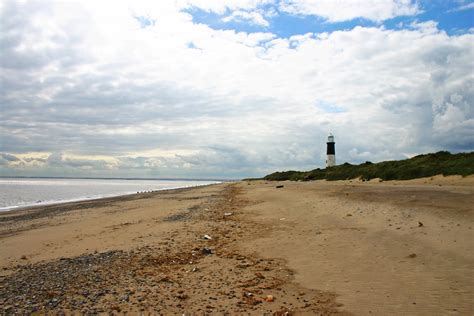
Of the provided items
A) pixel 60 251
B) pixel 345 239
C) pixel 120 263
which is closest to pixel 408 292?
pixel 345 239

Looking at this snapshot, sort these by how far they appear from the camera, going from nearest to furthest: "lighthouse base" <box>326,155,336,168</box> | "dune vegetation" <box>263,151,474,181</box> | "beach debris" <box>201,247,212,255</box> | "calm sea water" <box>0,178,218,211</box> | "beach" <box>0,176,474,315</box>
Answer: "beach" <box>0,176,474,315</box>, "beach debris" <box>201,247,212,255</box>, "dune vegetation" <box>263,151,474,181</box>, "calm sea water" <box>0,178,218,211</box>, "lighthouse base" <box>326,155,336,168</box>

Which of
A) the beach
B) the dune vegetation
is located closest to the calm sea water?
the beach

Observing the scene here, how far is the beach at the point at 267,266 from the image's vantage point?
19.6 ft

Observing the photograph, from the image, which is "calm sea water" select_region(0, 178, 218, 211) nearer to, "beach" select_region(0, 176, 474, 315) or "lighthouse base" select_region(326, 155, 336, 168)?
"beach" select_region(0, 176, 474, 315)

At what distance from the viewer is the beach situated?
5965mm

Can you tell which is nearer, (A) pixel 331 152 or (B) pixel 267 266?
(B) pixel 267 266

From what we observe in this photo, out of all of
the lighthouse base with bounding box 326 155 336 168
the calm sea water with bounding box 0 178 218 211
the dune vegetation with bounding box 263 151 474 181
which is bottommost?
the calm sea water with bounding box 0 178 218 211

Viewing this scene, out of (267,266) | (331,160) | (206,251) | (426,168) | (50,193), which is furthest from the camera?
(331,160)

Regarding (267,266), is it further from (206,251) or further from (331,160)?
(331,160)

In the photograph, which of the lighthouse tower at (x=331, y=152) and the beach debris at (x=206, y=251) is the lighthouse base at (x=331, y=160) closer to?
the lighthouse tower at (x=331, y=152)

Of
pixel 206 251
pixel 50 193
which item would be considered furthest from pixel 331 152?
pixel 206 251

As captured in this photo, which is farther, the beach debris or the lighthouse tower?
the lighthouse tower

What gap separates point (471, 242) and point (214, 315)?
644 centimetres

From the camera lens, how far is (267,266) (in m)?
8.27
